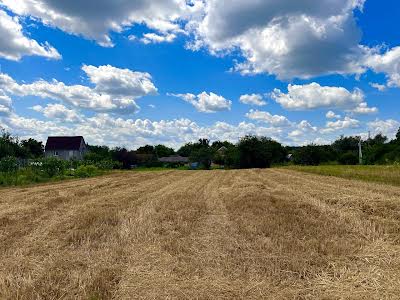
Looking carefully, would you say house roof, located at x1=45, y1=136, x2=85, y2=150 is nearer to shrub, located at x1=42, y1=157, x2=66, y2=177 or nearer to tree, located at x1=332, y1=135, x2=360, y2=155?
shrub, located at x1=42, y1=157, x2=66, y2=177

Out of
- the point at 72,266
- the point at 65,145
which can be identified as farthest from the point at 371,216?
the point at 65,145

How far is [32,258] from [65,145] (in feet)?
310

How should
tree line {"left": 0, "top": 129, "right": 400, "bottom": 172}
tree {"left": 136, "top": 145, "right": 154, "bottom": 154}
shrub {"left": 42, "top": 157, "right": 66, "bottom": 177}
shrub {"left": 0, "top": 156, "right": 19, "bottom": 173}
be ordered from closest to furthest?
shrub {"left": 0, "top": 156, "right": 19, "bottom": 173}
shrub {"left": 42, "top": 157, "right": 66, "bottom": 177}
tree line {"left": 0, "top": 129, "right": 400, "bottom": 172}
tree {"left": 136, "top": 145, "right": 154, "bottom": 154}

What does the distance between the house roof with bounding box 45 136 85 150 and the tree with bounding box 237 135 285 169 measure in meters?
39.2

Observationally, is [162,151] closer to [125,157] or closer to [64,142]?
[64,142]

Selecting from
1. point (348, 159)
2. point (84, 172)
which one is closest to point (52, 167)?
point (84, 172)

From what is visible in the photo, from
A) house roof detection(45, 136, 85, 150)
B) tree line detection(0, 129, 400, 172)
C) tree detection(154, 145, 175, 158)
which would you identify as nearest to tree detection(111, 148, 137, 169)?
tree line detection(0, 129, 400, 172)

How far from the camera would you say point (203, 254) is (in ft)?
22.3

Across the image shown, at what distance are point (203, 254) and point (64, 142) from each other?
96.3m

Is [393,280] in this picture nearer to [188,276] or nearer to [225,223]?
[188,276]

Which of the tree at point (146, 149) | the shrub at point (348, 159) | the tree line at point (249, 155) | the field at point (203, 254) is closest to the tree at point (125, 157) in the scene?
the tree line at point (249, 155)

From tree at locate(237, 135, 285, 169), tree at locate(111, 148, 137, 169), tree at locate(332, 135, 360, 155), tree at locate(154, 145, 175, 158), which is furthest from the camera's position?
tree at locate(154, 145, 175, 158)

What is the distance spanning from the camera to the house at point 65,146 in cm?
9544

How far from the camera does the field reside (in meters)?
5.15
